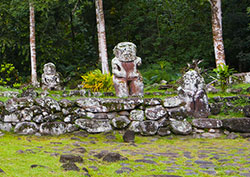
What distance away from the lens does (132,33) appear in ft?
66.0

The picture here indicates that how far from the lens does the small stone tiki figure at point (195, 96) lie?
7.21 meters

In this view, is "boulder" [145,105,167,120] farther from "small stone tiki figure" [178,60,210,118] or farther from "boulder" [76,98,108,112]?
"boulder" [76,98,108,112]

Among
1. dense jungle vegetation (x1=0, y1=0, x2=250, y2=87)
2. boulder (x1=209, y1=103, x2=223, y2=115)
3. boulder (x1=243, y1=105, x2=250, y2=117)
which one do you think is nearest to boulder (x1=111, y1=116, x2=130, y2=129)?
boulder (x1=209, y1=103, x2=223, y2=115)

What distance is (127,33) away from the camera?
792 inches

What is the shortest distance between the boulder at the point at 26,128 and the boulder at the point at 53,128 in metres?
0.17

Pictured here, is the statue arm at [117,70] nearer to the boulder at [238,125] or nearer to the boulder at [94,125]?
the boulder at [94,125]

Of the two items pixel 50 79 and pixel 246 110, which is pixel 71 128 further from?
pixel 50 79

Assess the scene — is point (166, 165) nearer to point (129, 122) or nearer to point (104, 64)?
point (129, 122)

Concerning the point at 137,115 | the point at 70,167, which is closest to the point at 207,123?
the point at 137,115

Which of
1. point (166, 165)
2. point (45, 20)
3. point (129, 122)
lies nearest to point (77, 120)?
point (129, 122)

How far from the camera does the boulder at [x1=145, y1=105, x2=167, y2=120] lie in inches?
275

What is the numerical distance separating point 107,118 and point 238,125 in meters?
3.08

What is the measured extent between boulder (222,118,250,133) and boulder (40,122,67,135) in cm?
378

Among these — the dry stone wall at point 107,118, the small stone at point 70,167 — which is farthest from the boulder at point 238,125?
the small stone at point 70,167
